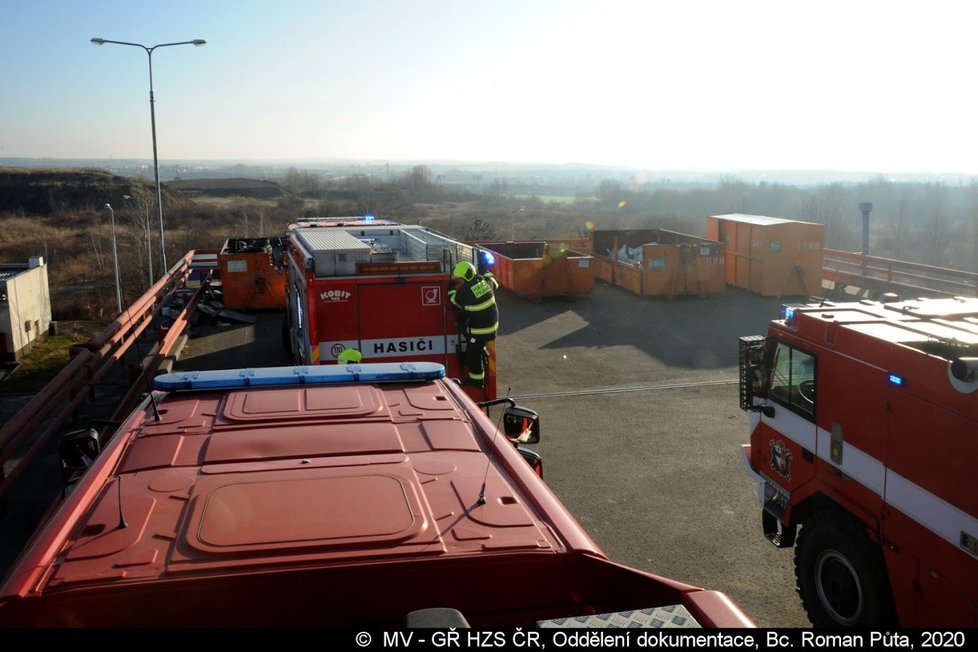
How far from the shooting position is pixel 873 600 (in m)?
5.39

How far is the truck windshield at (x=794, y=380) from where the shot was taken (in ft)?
20.5

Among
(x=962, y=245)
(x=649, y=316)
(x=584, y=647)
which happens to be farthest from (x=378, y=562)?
(x=962, y=245)

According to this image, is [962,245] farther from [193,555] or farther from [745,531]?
[193,555]

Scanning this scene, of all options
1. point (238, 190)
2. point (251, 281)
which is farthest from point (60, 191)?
point (251, 281)

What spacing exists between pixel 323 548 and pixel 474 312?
21.9 ft

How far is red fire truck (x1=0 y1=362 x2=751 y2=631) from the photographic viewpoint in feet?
8.79

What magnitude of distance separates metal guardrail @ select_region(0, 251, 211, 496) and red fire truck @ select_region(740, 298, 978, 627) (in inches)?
250

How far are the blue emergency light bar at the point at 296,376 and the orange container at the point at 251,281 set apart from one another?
47.4 ft

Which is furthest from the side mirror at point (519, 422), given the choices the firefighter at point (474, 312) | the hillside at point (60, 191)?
the hillside at point (60, 191)

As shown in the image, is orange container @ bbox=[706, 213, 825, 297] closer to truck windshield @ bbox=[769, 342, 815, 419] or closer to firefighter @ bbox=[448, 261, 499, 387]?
firefighter @ bbox=[448, 261, 499, 387]

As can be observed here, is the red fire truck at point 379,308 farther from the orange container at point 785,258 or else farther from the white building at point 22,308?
the orange container at point 785,258

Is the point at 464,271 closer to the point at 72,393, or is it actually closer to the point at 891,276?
the point at 72,393

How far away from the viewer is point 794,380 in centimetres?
643

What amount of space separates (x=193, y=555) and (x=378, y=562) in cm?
65
